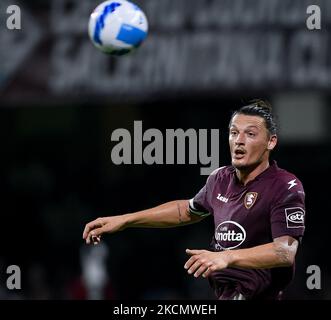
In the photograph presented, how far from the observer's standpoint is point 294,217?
23.1ft

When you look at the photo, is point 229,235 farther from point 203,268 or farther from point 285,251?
point 203,268

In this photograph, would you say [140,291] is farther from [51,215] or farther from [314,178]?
[314,178]

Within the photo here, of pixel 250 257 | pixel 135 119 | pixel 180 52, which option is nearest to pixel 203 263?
pixel 250 257

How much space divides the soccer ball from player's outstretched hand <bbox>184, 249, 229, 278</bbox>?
2735 mm

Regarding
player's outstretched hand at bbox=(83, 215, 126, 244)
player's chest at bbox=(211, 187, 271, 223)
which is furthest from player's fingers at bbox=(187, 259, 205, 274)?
player's outstretched hand at bbox=(83, 215, 126, 244)

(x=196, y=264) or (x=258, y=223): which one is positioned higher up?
(x=258, y=223)

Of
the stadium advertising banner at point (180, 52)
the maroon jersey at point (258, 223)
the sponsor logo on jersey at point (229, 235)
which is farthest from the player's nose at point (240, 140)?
the stadium advertising banner at point (180, 52)

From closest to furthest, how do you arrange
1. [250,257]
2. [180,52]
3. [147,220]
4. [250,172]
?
[250,257]
[250,172]
[147,220]
[180,52]

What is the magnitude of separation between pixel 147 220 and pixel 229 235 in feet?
2.52

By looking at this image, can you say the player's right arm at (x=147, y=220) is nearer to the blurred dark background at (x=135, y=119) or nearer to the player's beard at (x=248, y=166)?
the player's beard at (x=248, y=166)

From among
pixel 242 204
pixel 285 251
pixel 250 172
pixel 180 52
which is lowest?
pixel 285 251

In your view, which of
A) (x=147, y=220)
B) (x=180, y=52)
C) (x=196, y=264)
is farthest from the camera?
(x=180, y=52)

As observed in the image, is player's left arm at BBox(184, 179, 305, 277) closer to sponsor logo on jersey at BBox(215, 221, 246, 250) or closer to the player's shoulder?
the player's shoulder

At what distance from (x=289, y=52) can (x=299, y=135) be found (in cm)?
296
